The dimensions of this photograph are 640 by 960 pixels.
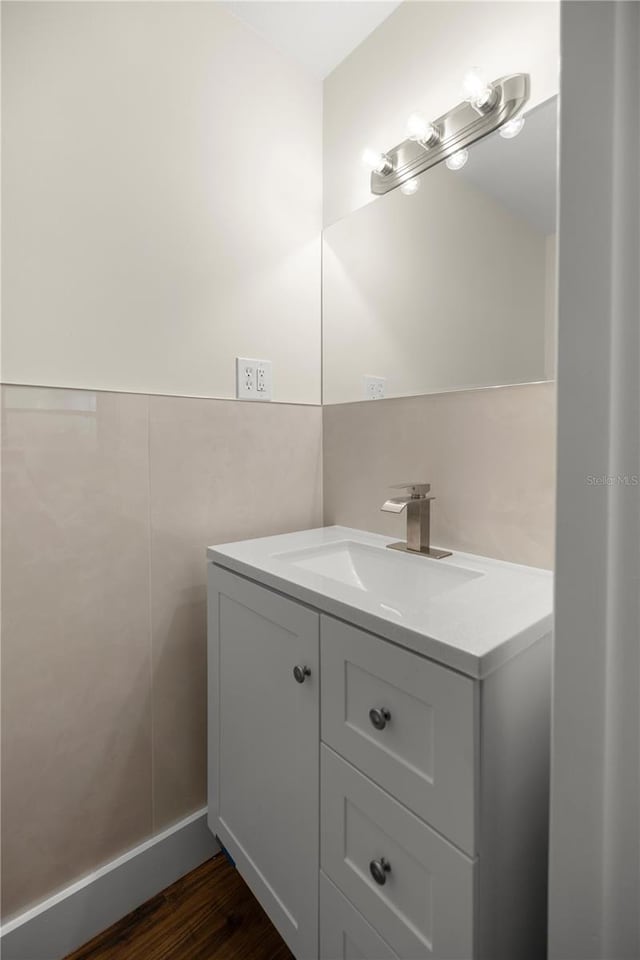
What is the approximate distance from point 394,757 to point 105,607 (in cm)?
74

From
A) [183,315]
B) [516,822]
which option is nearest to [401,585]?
[516,822]

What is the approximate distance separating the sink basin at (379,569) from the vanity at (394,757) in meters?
0.01

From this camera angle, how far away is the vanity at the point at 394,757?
0.58 metres

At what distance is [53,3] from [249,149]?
494 millimetres

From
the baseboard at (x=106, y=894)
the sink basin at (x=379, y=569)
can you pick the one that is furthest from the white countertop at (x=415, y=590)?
the baseboard at (x=106, y=894)

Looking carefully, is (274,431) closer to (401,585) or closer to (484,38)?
(401,585)

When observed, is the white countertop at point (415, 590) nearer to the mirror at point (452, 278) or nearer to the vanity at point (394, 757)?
the vanity at point (394, 757)

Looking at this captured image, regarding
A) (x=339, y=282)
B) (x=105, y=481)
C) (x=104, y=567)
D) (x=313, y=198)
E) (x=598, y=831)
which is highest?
(x=313, y=198)

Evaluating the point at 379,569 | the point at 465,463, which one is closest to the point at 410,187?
the point at 465,463

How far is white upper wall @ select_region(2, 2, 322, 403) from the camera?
0.95 meters

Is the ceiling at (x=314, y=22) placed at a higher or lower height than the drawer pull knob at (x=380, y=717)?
higher

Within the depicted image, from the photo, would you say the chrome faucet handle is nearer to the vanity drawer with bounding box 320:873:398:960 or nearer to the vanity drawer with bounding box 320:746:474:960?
the vanity drawer with bounding box 320:746:474:960

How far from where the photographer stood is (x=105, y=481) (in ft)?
3.50

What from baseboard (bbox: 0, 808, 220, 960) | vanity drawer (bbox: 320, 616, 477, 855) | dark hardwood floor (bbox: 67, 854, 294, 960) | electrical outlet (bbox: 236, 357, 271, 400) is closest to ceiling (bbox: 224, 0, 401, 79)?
electrical outlet (bbox: 236, 357, 271, 400)
